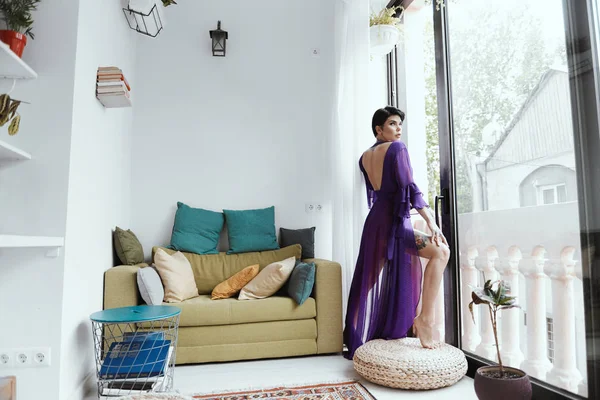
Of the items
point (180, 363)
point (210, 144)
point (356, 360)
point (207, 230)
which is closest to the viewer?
point (356, 360)

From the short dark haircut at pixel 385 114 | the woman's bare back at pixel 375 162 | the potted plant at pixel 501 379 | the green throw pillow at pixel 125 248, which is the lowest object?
the potted plant at pixel 501 379

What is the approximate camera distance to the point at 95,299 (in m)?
2.53

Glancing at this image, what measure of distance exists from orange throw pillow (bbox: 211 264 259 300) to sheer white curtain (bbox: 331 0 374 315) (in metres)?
0.66

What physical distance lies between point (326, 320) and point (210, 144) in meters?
1.86

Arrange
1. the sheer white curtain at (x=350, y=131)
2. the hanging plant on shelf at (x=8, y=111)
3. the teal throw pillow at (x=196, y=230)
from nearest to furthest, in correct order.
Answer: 1. the hanging plant on shelf at (x=8, y=111)
2. the sheer white curtain at (x=350, y=131)
3. the teal throw pillow at (x=196, y=230)

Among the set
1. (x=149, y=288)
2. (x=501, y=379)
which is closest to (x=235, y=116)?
(x=149, y=288)

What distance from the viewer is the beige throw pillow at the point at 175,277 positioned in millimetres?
2850

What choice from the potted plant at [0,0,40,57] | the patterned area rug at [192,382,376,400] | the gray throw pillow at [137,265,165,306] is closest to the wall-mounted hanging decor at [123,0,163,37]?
the potted plant at [0,0,40,57]

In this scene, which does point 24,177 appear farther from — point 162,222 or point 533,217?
point 533,217

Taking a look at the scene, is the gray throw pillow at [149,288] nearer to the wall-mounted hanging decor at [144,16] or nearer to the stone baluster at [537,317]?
the wall-mounted hanging decor at [144,16]

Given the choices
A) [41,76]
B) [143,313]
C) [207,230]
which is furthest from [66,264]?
[207,230]

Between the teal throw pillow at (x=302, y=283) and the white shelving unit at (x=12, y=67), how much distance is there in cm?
192

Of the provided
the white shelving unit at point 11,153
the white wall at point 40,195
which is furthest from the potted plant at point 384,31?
the white shelving unit at point 11,153

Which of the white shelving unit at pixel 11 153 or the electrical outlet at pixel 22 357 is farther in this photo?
the electrical outlet at pixel 22 357
